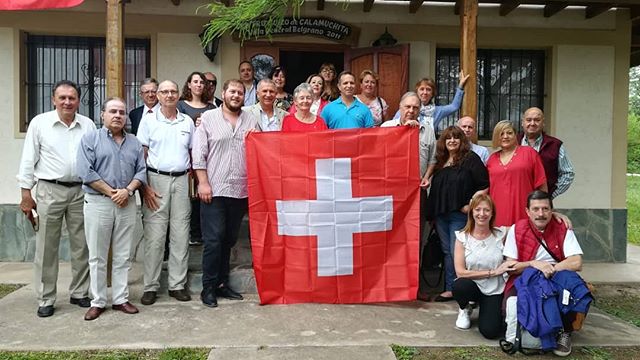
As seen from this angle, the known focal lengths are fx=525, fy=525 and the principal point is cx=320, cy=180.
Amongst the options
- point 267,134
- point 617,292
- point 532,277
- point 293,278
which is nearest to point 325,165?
point 267,134

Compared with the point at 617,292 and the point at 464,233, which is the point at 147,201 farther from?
the point at 617,292

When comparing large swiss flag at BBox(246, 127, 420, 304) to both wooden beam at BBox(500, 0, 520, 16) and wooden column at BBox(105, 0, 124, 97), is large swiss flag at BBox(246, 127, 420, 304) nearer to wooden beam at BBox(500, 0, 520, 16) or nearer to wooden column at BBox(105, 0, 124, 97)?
wooden column at BBox(105, 0, 124, 97)

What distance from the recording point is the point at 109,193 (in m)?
3.93

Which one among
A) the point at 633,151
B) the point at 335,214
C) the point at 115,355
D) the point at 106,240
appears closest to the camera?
the point at 115,355

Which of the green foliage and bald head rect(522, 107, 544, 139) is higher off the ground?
bald head rect(522, 107, 544, 139)

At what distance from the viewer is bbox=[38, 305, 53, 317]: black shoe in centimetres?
407

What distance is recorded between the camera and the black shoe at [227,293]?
4.52 meters

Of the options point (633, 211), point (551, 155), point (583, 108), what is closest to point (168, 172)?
point (551, 155)

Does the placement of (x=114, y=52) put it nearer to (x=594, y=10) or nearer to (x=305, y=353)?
(x=305, y=353)

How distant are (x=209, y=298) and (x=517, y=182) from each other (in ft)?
8.62

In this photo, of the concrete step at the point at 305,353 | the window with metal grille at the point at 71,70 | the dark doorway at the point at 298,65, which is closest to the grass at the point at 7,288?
the window with metal grille at the point at 71,70

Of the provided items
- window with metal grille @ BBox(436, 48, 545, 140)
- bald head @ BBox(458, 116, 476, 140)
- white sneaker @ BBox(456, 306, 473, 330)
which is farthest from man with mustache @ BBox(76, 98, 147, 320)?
window with metal grille @ BBox(436, 48, 545, 140)

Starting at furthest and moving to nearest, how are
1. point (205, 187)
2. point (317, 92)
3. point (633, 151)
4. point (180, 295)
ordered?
1. point (633, 151)
2. point (317, 92)
3. point (180, 295)
4. point (205, 187)

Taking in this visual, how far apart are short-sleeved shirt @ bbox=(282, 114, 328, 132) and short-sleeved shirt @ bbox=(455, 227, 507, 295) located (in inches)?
59.7
